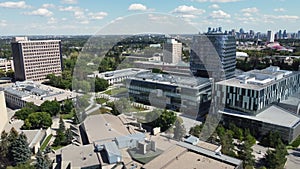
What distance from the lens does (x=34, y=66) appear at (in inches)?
628

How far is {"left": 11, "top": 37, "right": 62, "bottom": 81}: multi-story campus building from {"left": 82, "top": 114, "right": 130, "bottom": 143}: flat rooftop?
33.9 feet

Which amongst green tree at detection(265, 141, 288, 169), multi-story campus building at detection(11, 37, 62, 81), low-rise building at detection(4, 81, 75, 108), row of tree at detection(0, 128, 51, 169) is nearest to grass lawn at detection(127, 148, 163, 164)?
row of tree at detection(0, 128, 51, 169)

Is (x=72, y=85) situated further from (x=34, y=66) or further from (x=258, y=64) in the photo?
(x=258, y=64)

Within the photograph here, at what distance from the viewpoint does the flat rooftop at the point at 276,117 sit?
23.6 feet

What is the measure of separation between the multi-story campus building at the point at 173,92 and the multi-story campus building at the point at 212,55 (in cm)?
322

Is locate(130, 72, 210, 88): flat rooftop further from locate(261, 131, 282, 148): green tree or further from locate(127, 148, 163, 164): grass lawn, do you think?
locate(127, 148, 163, 164): grass lawn

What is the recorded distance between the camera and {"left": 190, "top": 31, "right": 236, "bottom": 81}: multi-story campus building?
1321cm

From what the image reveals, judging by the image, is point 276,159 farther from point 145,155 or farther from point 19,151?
point 19,151

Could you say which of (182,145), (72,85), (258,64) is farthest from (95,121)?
(258,64)

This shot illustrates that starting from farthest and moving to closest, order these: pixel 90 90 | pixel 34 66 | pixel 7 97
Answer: pixel 34 66 < pixel 90 90 < pixel 7 97

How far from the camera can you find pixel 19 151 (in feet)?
19.2

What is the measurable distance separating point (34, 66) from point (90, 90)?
591cm

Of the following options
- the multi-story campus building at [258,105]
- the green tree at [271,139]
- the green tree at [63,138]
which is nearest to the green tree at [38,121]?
the green tree at [63,138]

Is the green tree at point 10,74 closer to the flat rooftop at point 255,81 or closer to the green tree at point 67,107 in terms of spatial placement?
the green tree at point 67,107
